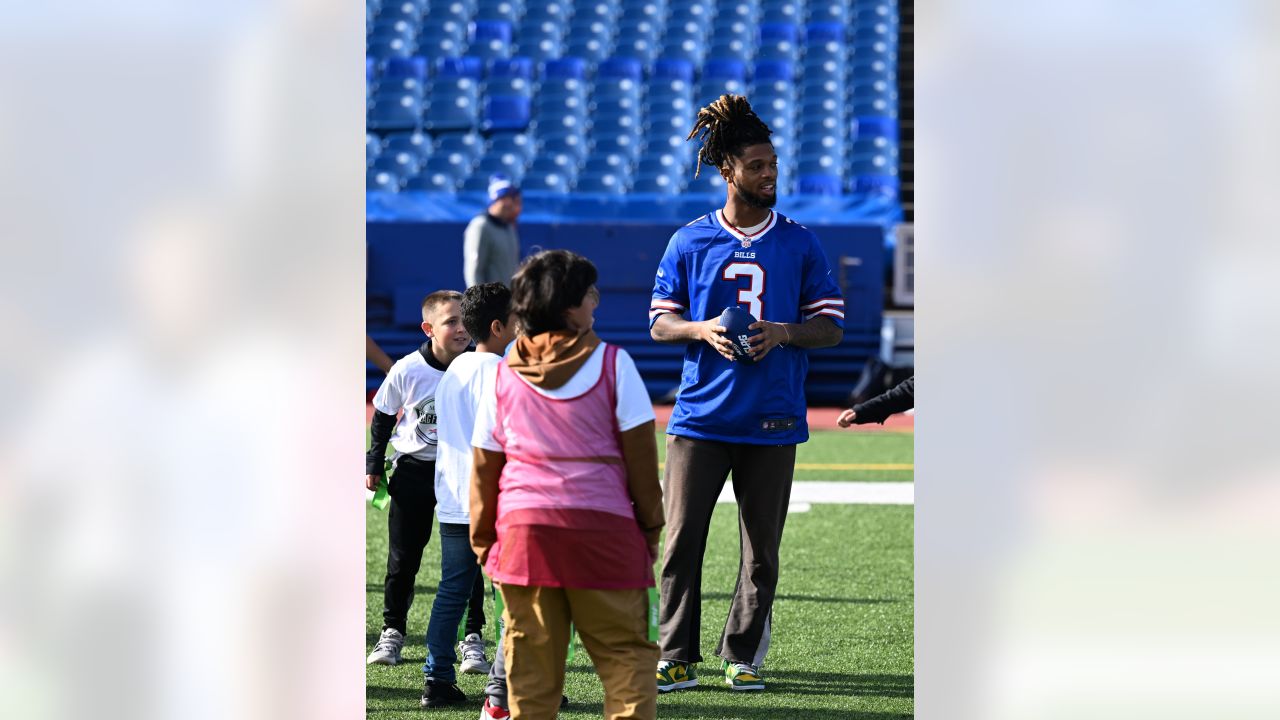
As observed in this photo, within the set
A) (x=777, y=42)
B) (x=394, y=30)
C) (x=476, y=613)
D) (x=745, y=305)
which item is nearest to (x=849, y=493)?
(x=476, y=613)

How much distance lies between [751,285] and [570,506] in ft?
5.01

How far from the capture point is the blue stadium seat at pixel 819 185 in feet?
63.4

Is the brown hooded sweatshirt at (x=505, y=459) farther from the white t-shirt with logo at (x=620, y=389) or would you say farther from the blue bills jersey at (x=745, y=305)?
the blue bills jersey at (x=745, y=305)

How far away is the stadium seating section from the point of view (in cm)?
2020

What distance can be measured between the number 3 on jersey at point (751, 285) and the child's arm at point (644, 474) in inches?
52.2

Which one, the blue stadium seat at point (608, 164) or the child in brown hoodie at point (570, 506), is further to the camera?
the blue stadium seat at point (608, 164)

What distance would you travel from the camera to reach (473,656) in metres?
5.07

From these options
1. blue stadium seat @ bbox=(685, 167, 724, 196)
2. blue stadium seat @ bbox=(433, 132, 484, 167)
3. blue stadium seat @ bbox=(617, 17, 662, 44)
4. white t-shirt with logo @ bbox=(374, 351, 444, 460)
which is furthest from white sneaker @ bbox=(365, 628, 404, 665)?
blue stadium seat @ bbox=(617, 17, 662, 44)

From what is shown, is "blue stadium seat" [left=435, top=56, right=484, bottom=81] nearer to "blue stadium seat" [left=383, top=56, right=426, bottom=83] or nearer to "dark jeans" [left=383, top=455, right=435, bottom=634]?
"blue stadium seat" [left=383, top=56, right=426, bottom=83]

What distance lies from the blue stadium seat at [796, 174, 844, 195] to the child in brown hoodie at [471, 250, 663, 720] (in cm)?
1612

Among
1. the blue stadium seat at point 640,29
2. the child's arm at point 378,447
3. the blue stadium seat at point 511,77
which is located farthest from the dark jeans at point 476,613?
the blue stadium seat at point 640,29
